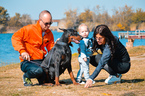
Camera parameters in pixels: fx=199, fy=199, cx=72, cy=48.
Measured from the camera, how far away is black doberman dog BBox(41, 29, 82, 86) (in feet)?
16.3

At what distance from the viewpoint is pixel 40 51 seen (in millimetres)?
5340

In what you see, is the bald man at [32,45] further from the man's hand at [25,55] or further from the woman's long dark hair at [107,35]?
the woman's long dark hair at [107,35]

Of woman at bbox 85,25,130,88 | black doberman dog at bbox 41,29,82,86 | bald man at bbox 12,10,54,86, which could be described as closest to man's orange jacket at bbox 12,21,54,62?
bald man at bbox 12,10,54,86

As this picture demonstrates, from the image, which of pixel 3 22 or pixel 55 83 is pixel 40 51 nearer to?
pixel 55 83

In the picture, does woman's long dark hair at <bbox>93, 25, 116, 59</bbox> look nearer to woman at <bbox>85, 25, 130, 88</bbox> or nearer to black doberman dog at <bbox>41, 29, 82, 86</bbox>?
woman at <bbox>85, 25, 130, 88</bbox>

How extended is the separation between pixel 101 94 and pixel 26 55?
207 centimetres

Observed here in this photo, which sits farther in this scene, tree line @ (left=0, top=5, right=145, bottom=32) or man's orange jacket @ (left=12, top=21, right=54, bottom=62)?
tree line @ (left=0, top=5, right=145, bottom=32)

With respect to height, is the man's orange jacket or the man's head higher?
the man's head

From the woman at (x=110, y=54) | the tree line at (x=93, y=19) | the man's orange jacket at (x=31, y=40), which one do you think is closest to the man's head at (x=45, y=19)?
the man's orange jacket at (x=31, y=40)

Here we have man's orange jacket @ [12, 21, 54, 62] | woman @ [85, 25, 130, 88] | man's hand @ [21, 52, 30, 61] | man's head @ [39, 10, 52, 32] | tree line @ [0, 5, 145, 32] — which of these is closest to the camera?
woman @ [85, 25, 130, 88]

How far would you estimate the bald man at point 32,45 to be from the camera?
16.3 feet

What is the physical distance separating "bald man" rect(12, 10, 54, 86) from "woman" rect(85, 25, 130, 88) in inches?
52.2

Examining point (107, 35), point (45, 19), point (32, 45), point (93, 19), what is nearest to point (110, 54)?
point (107, 35)

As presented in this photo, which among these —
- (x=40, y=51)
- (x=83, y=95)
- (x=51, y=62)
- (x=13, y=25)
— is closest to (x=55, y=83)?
(x=51, y=62)
